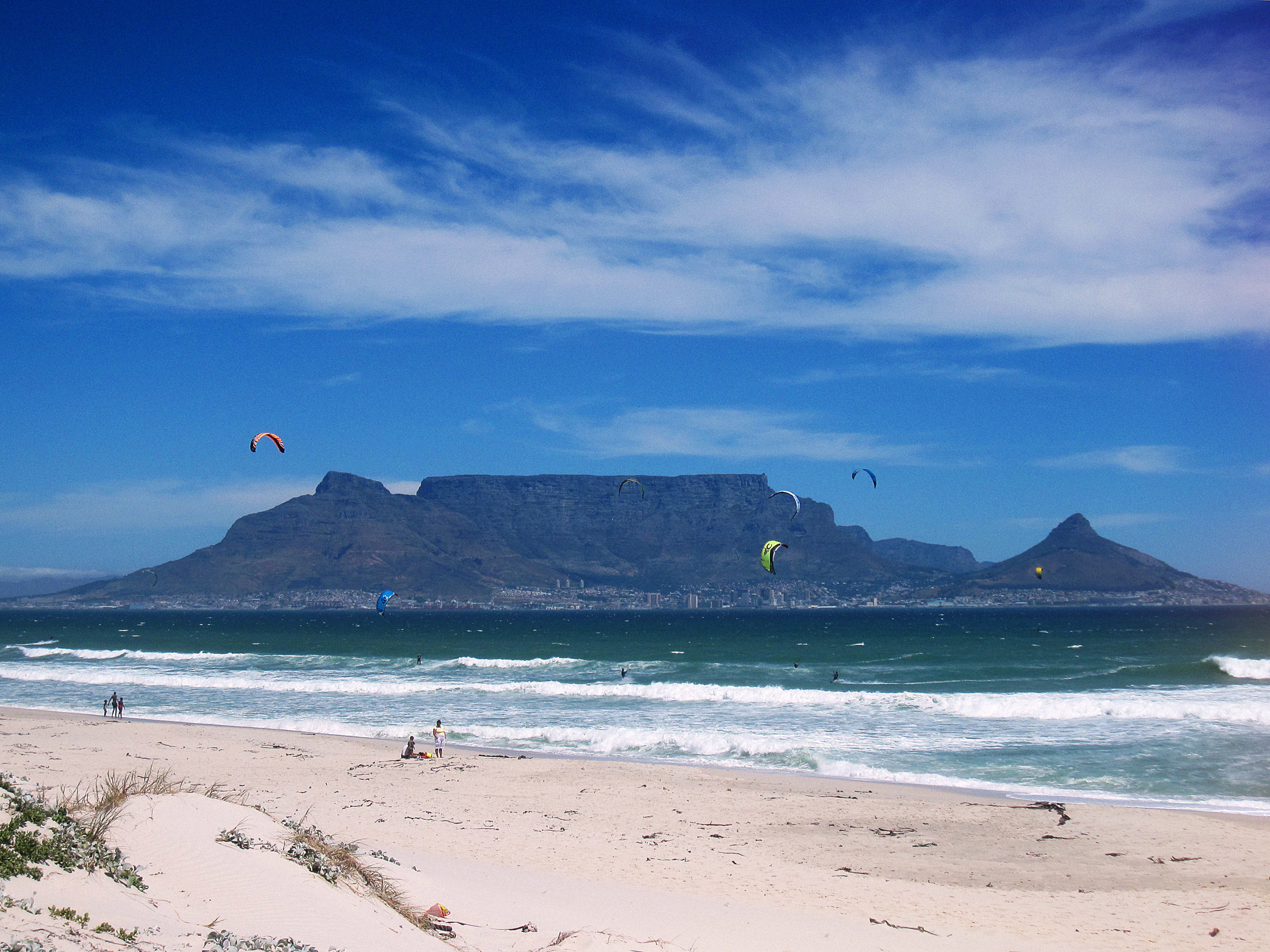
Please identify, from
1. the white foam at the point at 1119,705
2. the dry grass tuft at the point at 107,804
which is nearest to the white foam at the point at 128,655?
the white foam at the point at 1119,705

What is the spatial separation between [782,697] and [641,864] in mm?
20858

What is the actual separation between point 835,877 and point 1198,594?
223158 millimetres

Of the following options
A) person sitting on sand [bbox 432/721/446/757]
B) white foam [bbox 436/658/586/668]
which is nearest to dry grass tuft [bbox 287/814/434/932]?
person sitting on sand [bbox 432/721/446/757]

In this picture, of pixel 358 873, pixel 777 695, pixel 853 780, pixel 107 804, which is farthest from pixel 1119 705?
pixel 107 804

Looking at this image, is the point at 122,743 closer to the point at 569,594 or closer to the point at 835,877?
the point at 835,877

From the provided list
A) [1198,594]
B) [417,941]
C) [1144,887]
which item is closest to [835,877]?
[1144,887]

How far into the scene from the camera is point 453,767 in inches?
737

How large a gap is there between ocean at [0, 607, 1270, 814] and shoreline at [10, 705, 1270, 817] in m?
0.12

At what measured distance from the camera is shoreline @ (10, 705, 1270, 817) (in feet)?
49.6

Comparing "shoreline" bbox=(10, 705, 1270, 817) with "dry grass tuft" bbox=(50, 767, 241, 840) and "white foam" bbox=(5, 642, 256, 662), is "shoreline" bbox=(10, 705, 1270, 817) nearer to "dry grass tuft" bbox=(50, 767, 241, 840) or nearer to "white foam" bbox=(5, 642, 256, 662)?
"dry grass tuft" bbox=(50, 767, 241, 840)

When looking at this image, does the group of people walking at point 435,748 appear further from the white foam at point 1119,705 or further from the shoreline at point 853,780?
the white foam at point 1119,705

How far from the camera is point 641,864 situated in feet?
37.4

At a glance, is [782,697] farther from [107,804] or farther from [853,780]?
[107,804]

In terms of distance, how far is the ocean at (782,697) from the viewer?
19.1 m
